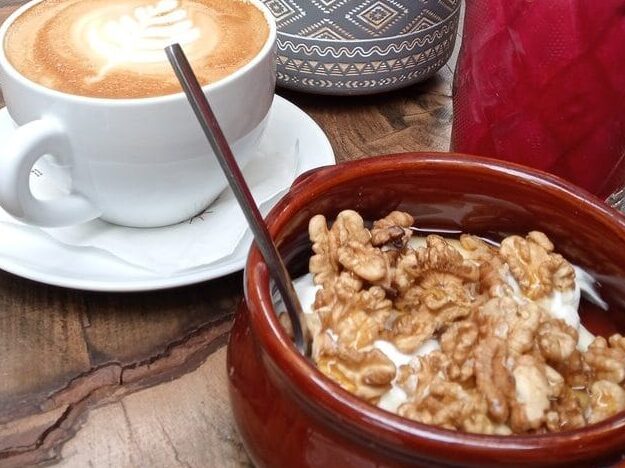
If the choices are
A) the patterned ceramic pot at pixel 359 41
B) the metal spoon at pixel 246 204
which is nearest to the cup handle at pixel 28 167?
the metal spoon at pixel 246 204

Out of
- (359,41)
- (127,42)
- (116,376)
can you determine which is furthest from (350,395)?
(359,41)

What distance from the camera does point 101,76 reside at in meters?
0.65

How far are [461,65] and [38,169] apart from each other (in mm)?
422

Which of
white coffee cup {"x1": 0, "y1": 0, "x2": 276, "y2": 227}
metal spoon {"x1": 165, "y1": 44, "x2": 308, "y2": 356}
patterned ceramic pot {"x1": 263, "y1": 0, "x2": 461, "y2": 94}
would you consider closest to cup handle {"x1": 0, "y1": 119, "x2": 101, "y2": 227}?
white coffee cup {"x1": 0, "y1": 0, "x2": 276, "y2": 227}

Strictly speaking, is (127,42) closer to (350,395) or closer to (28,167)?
(28,167)

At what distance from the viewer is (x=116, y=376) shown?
0.59 metres

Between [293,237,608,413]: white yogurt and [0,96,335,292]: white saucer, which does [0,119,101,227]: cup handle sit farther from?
[293,237,608,413]: white yogurt

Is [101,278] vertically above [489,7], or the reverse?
[489,7]

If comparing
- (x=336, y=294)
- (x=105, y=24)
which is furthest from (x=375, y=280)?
(x=105, y=24)

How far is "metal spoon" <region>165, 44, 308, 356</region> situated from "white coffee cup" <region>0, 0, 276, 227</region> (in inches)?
5.4

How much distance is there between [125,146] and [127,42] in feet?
0.41

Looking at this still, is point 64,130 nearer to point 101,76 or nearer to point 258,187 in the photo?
point 101,76

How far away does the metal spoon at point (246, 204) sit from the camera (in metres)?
0.46

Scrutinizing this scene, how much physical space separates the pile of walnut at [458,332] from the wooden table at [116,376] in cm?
14
